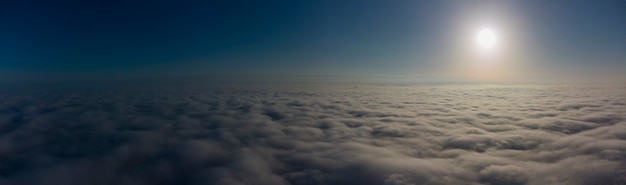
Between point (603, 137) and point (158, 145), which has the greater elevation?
point (603, 137)

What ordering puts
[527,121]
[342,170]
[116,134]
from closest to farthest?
[342,170] < [116,134] < [527,121]

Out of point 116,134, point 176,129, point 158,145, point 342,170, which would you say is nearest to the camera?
point 342,170

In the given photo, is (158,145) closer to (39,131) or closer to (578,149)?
(39,131)

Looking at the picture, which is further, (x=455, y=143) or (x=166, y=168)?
(x=455, y=143)

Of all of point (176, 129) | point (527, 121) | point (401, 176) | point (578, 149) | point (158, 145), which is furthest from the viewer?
point (527, 121)

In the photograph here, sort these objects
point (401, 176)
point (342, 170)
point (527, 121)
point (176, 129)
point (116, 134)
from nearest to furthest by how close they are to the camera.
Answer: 1. point (401, 176)
2. point (342, 170)
3. point (116, 134)
4. point (176, 129)
5. point (527, 121)

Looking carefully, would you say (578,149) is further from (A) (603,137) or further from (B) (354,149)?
(B) (354,149)

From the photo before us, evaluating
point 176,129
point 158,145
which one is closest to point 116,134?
point 176,129

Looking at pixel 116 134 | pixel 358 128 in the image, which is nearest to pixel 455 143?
pixel 358 128

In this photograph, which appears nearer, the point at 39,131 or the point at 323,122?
the point at 39,131
